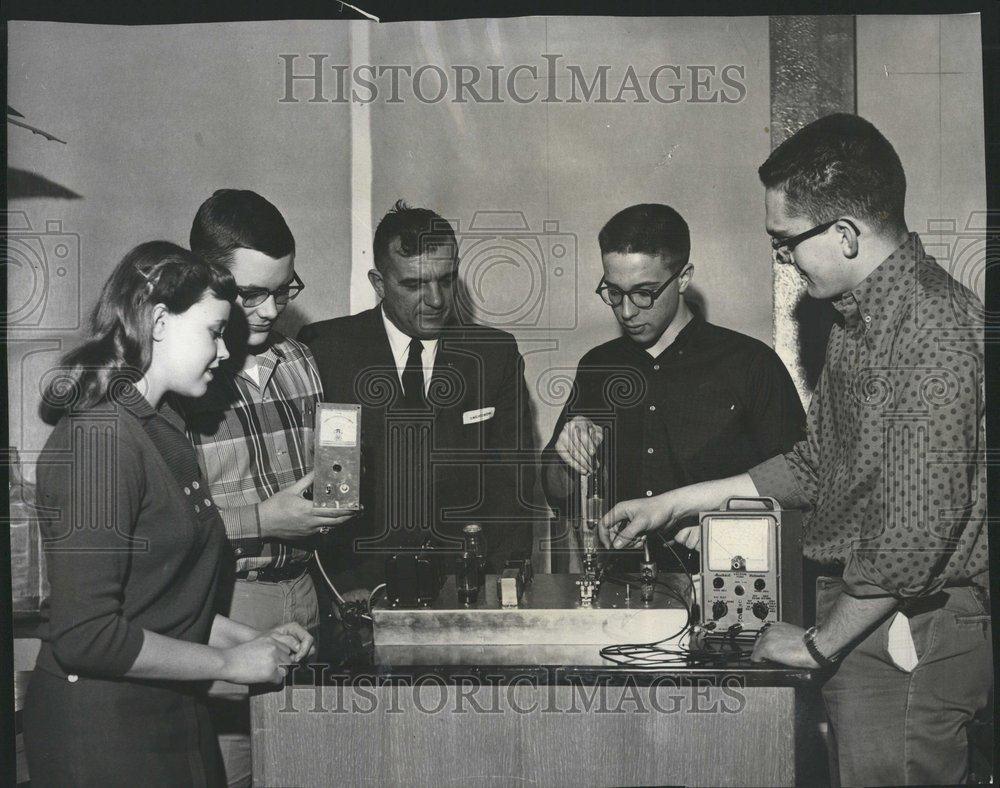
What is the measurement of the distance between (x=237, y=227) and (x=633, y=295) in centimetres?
119

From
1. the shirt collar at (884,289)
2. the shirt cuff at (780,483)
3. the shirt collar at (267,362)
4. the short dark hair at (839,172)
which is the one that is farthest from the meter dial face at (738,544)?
the shirt collar at (267,362)

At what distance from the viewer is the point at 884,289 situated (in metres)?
2.45

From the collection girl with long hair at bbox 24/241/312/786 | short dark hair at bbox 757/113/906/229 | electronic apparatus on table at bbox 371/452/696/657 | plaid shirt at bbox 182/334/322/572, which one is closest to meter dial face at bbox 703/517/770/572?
electronic apparatus on table at bbox 371/452/696/657

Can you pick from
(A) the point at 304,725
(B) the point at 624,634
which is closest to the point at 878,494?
(B) the point at 624,634

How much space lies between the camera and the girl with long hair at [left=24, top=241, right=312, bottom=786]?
6.65ft

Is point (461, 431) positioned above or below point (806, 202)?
below

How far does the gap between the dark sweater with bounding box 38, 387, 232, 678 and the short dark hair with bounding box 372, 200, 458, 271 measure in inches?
32.9

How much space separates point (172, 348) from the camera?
2.34 metres

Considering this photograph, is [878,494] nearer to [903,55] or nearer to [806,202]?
[806,202]

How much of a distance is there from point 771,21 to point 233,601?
2.29 meters

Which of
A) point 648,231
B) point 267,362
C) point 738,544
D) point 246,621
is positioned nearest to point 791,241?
point 648,231

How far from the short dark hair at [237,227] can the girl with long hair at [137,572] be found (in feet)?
0.89
